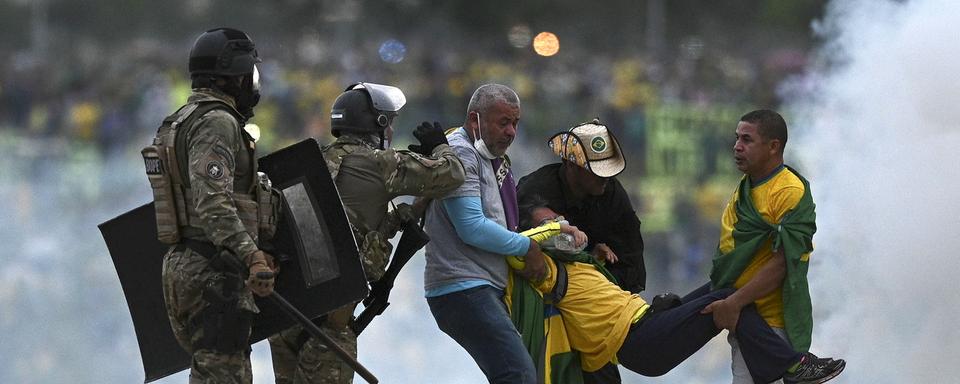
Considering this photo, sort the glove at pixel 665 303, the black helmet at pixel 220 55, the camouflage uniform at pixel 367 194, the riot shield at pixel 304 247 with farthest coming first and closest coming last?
the glove at pixel 665 303 < the camouflage uniform at pixel 367 194 < the riot shield at pixel 304 247 < the black helmet at pixel 220 55

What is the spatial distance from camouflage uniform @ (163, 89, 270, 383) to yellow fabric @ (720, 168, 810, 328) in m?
1.69

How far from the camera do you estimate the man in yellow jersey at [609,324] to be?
5.02 metres

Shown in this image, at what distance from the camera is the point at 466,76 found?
14.3 m

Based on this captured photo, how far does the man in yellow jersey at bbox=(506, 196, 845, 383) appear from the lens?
198 inches

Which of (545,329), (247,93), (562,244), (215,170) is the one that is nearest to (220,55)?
(247,93)

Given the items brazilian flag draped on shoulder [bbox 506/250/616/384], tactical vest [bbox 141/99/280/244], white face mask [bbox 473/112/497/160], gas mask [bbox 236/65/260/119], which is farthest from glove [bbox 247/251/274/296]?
brazilian flag draped on shoulder [bbox 506/250/616/384]

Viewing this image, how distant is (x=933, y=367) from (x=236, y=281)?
3.59m

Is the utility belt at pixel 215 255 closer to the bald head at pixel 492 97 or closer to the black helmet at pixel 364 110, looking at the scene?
the black helmet at pixel 364 110

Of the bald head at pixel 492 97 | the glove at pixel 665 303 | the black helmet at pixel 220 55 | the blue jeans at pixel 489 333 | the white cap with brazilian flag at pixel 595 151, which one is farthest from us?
the white cap with brazilian flag at pixel 595 151

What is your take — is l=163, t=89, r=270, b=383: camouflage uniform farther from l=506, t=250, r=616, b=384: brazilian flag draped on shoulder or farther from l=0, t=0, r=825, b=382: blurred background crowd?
l=0, t=0, r=825, b=382: blurred background crowd

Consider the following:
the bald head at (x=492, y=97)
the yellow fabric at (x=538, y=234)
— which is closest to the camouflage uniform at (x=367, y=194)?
the bald head at (x=492, y=97)

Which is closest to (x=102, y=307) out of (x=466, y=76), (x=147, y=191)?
(x=147, y=191)

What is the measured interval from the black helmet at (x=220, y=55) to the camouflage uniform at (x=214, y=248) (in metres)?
0.08

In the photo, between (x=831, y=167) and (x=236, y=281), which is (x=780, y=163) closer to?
(x=236, y=281)
